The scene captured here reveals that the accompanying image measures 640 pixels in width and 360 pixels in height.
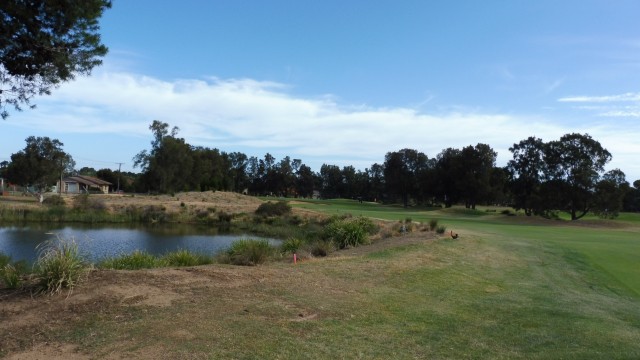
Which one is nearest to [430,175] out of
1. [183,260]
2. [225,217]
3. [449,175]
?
[449,175]

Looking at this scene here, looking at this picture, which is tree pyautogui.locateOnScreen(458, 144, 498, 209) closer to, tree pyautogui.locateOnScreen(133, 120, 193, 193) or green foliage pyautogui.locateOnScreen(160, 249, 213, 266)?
tree pyautogui.locateOnScreen(133, 120, 193, 193)

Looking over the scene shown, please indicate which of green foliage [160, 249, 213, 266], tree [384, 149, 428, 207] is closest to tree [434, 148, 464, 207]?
tree [384, 149, 428, 207]

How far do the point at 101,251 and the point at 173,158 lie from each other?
199ft

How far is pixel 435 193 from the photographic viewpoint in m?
95.1

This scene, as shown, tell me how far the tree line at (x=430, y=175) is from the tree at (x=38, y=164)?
121mm

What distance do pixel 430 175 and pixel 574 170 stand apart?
38.9 m

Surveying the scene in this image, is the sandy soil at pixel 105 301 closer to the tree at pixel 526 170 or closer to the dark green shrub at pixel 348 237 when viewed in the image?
the dark green shrub at pixel 348 237

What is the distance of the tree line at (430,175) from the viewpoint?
56938mm

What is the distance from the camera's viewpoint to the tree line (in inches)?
2242

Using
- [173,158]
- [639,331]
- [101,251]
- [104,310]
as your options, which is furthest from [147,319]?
[173,158]

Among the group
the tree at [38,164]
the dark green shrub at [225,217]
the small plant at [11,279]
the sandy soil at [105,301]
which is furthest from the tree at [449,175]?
the small plant at [11,279]

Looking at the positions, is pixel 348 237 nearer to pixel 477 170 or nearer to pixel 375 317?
pixel 375 317

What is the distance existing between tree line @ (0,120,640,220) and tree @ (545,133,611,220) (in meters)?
0.10

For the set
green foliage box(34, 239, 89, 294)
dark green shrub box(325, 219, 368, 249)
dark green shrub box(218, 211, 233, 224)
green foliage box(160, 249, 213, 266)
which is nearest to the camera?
green foliage box(34, 239, 89, 294)
